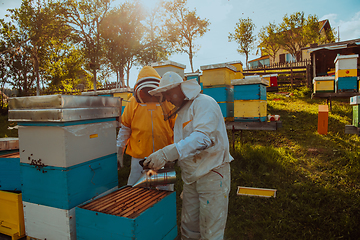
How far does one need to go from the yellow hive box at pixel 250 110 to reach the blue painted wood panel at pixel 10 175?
12.2 ft

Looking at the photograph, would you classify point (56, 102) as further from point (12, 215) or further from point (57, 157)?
point (12, 215)

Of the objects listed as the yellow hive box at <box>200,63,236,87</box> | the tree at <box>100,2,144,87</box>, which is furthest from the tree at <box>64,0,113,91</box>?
the yellow hive box at <box>200,63,236,87</box>

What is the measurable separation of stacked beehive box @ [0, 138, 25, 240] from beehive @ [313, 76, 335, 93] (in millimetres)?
9622

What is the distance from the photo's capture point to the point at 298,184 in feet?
12.1

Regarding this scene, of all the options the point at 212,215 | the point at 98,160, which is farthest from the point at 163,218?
the point at 98,160

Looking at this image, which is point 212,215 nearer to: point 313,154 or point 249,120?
point 249,120

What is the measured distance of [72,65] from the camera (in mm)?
23453

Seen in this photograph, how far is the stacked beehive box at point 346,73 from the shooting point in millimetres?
7281

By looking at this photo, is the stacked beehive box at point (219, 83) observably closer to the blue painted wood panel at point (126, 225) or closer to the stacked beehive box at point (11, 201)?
the blue painted wood panel at point (126, 225)

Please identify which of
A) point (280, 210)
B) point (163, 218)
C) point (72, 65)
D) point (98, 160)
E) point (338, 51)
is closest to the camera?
point (163, 218)

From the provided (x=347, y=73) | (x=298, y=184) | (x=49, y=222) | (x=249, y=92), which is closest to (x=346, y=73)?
(x=347, y=73)

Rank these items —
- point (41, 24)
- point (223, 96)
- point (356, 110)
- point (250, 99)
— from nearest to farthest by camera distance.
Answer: point (356, 110) → point (250, 99) → point (223, 96) → point (41, 24)

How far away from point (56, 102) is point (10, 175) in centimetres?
147

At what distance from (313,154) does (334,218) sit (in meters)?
2.21
